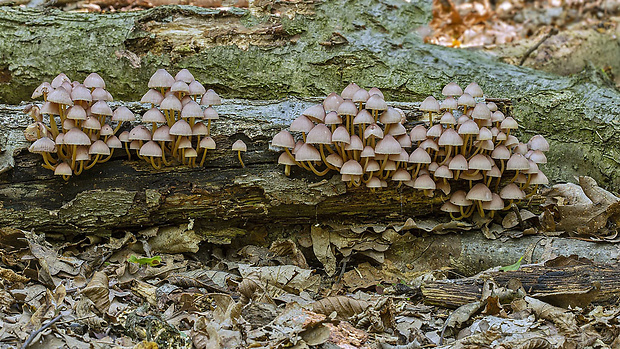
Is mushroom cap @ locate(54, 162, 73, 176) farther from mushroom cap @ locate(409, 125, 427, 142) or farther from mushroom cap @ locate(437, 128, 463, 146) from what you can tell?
mushroom cap @ locate(437, 128, 463, 146)

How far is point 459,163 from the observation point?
163 inches

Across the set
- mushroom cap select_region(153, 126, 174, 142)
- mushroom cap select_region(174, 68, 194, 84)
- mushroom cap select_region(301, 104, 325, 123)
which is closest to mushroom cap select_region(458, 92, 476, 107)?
mushroom cap select_region(301, 104, 325, 123)

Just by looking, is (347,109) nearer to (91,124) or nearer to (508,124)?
(508,124)

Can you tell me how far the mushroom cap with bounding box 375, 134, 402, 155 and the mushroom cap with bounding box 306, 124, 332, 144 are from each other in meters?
0.40

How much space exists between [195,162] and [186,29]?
2.27 meters

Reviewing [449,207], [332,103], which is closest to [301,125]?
[332,103]

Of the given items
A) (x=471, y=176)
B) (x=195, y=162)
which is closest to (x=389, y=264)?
(x=471, y=176)

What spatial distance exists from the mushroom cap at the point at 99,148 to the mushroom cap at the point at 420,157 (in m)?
2.45

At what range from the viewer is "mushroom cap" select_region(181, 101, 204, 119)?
3.98 meters

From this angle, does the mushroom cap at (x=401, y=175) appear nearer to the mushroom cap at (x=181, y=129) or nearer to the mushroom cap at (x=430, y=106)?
the mushroom cap at (x=430, y=106)

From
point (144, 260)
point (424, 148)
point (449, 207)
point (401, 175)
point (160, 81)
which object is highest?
point (160, 81)

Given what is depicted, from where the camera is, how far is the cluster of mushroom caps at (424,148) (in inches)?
160

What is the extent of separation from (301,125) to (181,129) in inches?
37.9

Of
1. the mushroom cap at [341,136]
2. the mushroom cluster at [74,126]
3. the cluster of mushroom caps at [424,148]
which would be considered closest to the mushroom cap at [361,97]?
the cluster of mushroom caps at [424,148]
